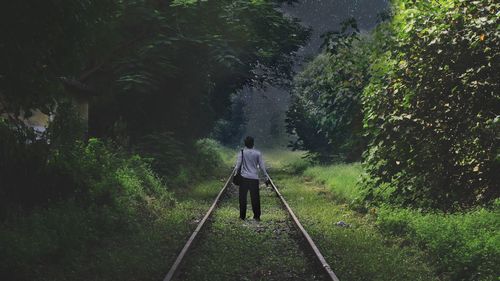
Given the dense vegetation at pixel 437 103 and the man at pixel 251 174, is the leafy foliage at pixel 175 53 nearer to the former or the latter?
the man at pixel 251 174

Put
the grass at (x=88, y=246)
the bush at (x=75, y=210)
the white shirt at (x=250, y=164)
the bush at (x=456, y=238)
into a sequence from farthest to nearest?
the white shirt at (x=250, y=164), the bush at (x=75, y=210), the grass at (x=88, y=246), the bush at (x=456, y=238)

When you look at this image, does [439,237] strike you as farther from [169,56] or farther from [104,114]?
[104,114]

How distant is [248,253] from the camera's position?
908 centimetres

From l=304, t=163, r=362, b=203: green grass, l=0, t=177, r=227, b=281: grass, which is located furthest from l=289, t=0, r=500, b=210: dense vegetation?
l=0, t=177, r=227, b=281: grass

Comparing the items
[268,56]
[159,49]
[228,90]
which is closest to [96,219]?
[159,49]

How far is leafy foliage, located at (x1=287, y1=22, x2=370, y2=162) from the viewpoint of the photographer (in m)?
14.3

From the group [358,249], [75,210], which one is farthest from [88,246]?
[358,249]

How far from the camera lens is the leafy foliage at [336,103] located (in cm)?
1426

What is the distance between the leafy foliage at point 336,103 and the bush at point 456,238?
12.0ft

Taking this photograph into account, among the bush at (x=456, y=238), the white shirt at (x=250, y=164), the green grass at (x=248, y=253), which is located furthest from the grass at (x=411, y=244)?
the white shirt at (x=250, y=164)

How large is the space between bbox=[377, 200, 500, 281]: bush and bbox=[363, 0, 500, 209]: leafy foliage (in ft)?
2.58

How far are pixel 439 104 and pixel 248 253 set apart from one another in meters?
4.91

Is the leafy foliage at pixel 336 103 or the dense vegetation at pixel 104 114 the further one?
the leafy foliage at pixel 336 103

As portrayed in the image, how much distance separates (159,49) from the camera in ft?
58.7
